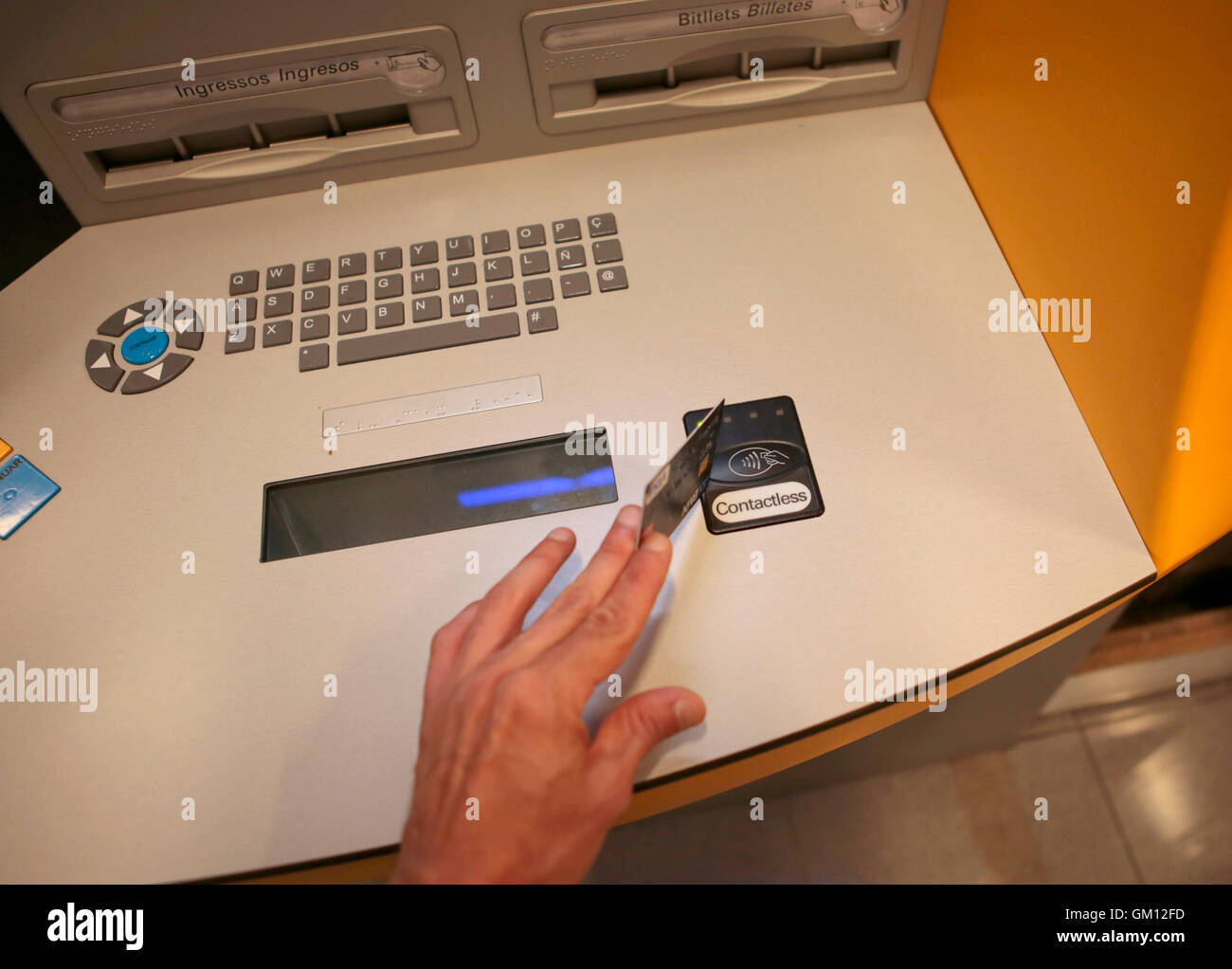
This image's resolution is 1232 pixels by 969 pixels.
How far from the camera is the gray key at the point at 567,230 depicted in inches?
28.5

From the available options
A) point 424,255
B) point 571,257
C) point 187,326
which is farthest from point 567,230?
point 187,326

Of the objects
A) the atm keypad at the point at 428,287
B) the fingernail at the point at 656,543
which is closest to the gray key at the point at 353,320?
the atm keypad at the point at 428,287

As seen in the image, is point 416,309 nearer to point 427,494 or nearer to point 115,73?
point 427,494

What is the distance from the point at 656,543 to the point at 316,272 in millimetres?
409

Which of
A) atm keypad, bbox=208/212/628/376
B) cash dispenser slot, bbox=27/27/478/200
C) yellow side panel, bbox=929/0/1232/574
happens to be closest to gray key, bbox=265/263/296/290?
atm keypad, bbox=208/212/628/376

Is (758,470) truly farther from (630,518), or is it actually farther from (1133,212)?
(1133,212)

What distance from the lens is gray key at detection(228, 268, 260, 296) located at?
2.36 feet

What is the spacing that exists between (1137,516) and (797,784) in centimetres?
59

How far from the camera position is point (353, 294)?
70 cm

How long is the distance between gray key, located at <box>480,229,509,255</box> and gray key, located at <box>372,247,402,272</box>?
77 millimetres

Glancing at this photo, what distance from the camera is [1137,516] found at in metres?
0.58

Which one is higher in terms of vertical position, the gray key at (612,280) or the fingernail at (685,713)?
the gray key at (612,280)

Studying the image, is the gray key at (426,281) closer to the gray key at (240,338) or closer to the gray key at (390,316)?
the gray key at (390,316)

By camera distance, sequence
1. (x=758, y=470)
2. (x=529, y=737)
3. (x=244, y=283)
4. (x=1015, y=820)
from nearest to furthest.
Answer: (x=529, y=737) < (x=758, y=470) < (x=244, y=283) < (x=1015, y=820)
